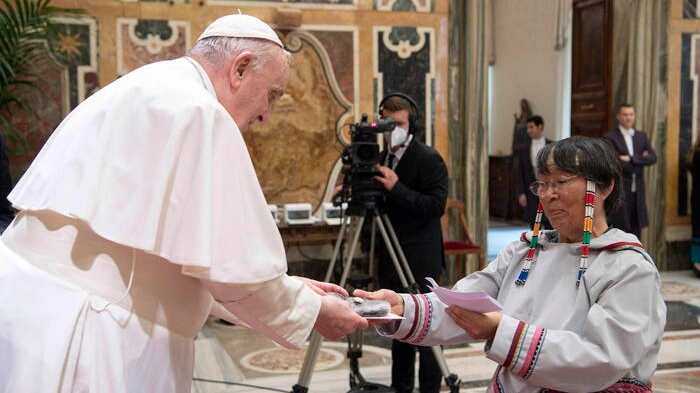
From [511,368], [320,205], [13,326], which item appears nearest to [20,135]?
[320,205]

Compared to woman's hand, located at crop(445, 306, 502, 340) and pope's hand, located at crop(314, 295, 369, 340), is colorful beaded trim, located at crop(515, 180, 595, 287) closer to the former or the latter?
woman's hand, located at crop(445, 306, 502, 340)

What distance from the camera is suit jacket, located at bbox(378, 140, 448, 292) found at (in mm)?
4293

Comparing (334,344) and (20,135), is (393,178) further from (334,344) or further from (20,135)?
(20,135)

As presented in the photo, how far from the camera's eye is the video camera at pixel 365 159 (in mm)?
4051

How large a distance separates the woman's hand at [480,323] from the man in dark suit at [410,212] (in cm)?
206

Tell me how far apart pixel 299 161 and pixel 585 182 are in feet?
16.4

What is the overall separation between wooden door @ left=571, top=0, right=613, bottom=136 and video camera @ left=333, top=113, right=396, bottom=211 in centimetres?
547

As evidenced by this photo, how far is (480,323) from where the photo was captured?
2146 millimetres

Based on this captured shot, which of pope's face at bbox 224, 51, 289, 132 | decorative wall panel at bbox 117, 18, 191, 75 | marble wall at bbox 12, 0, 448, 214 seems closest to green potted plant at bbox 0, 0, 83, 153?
marble wall at bbox 12, 0, 448, 214

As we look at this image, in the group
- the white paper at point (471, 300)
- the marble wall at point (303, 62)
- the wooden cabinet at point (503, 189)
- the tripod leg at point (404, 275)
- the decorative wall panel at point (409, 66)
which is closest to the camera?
the white paper at point (471, 300)

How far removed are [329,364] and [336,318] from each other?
316 cm

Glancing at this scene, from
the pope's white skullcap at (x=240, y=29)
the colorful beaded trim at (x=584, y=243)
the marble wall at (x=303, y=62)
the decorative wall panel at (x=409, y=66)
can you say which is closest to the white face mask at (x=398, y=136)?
the colorful beaded trim at (x=584, y=243)

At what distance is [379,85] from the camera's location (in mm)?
7309

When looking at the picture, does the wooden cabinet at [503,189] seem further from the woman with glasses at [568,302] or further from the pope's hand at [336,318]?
the pope's hand at [336,318]
